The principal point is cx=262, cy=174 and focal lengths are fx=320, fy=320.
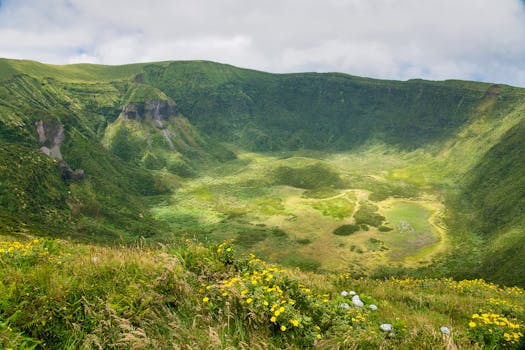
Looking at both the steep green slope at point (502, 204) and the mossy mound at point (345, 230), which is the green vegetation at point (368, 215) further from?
the steep green slope at point (502, 204)

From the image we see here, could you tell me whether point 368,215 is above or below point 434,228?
below

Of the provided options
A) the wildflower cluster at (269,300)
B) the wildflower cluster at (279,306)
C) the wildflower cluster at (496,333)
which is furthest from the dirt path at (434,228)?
the wildflower cluster at (269,300)

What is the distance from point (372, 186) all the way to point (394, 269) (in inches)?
3723

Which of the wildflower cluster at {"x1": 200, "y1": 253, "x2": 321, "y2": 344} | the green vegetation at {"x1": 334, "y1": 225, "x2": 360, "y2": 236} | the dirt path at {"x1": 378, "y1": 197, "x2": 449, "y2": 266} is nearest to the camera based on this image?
the wildflower cluster at {"x1": 200, "y1": 253, "x2": 321, "y2": 344}

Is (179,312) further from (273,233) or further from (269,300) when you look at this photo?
(273,233)

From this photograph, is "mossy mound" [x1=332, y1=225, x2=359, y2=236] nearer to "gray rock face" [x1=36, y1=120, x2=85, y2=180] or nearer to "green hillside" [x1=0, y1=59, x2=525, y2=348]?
"green hillside" [x1=0, y1=59, x2=525, y2=348]

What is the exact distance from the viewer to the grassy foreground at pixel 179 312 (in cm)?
580

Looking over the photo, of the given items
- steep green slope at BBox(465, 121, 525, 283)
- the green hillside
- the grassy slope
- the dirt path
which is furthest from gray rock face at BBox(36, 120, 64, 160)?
steep green slope at BBox(465, 121, 525, 283)

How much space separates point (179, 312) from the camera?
6.82 m

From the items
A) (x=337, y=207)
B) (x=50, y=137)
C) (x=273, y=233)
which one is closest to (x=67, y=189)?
(x=50, y=137)

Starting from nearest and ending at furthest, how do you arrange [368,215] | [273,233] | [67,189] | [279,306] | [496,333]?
[279,306], [496,333], [273,233], [368,215], [67,189]

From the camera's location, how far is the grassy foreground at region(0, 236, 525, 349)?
5.80m

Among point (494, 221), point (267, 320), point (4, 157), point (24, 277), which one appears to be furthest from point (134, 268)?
point (4, 157)

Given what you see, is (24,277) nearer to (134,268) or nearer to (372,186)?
(134,268)
